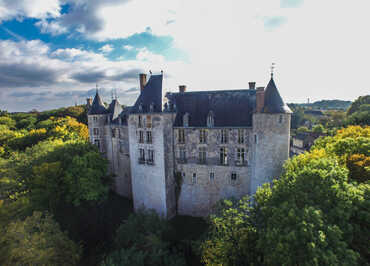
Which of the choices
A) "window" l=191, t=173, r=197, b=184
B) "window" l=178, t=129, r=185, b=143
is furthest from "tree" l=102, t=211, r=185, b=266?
"window" l=178, t=129, r=185, b=143

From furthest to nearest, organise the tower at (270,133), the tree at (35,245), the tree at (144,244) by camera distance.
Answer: the tower at (270,133) → the tree at (144,244) → the tree at (35,245)

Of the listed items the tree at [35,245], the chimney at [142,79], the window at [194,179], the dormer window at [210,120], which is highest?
the chimney at [142,79]

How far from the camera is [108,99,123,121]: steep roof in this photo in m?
38.0

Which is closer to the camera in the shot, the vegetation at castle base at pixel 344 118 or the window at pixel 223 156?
the window at pixel 223 156

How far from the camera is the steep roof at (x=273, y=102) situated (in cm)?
2377

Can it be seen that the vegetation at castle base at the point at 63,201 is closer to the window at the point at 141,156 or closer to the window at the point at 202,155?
the window at the point at 141,156

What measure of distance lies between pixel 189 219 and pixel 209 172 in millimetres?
8588

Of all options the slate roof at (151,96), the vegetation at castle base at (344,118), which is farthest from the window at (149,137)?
the vegetation at castle base at (344,118)

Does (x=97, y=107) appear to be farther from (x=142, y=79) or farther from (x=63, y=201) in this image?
(x=63, y=201)

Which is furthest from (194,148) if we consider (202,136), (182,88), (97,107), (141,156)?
(97,107)

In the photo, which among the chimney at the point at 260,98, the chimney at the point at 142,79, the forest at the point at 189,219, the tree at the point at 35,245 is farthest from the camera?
the chimney at the point at 142,79

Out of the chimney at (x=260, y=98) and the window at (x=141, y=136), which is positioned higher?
the chimney at (x=260, y=98)

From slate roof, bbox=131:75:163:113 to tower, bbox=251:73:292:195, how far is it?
13.5 m

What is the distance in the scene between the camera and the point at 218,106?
97.9 feet
